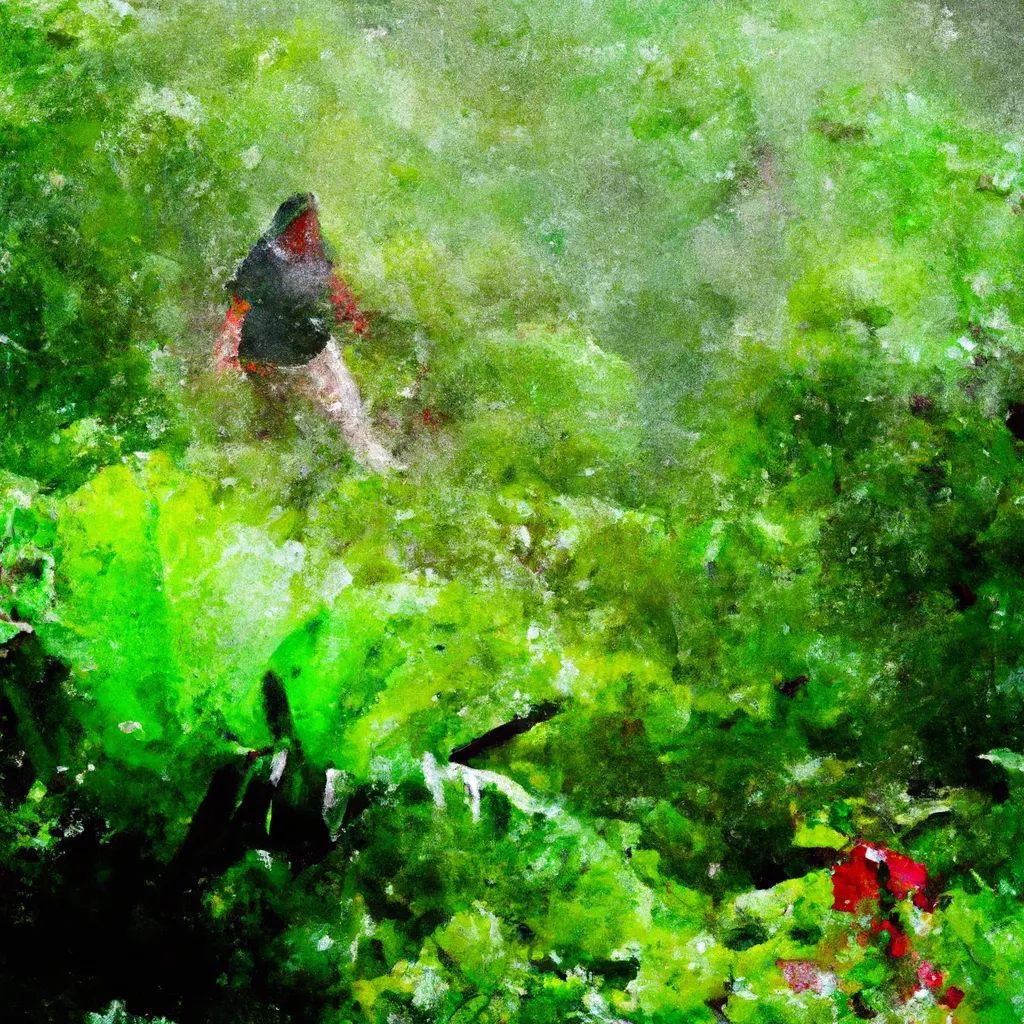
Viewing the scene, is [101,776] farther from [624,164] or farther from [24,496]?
[624,164]

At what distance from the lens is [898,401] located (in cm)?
176

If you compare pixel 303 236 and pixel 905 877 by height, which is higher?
pixel 303 236

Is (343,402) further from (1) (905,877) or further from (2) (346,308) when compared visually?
(1) (905,877)

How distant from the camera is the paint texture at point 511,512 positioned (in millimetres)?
1565

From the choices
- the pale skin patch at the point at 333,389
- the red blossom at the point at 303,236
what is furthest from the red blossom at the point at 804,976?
the red blossom at the point at 303,236

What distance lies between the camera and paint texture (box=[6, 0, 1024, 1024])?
157 cm

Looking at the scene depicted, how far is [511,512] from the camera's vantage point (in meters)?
1.74

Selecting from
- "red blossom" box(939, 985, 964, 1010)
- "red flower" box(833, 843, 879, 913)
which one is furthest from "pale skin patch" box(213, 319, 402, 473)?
"red blossom" box(939, 985, 964, 1010)

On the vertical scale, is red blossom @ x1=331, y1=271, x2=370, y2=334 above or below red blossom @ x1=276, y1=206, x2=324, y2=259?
below

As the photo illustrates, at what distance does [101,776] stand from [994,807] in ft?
5.07

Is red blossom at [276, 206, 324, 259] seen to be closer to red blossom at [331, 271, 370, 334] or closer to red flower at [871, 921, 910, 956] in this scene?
red blossom at [331, 271, 370, 334]

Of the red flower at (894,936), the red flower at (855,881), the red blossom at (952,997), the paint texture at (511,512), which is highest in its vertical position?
the paint texture at (511,512)

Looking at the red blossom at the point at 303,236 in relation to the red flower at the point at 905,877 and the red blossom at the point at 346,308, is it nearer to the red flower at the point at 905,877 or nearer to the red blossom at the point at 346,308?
the red blossom at the point at 346,308

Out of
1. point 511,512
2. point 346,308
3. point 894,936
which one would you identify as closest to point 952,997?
point 894,936
